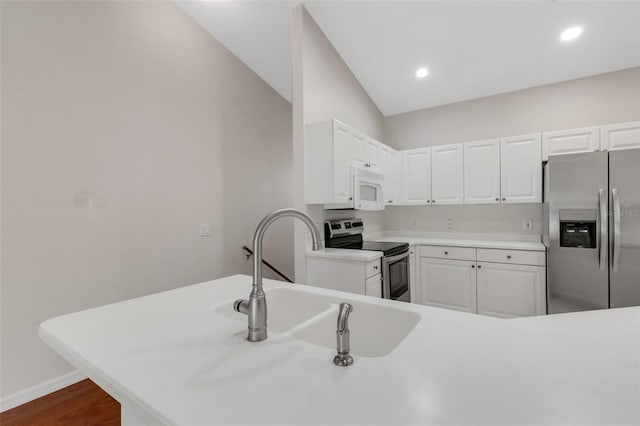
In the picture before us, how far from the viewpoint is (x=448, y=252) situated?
319cm

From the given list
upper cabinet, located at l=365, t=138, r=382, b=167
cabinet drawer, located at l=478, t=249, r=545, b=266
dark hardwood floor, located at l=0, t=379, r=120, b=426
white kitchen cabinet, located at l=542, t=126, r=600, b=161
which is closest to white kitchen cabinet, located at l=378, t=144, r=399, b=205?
upper cabinet, located at l=365, t=138, r=382, b=167

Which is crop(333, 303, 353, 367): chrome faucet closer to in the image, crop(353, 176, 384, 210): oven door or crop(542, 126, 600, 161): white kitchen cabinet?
crop(353, 176, 384, 210): oven door

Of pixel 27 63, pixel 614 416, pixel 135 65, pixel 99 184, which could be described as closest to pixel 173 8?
pixel 135 65

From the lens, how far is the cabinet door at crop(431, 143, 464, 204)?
3459 millimetres

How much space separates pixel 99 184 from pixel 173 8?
1929 millimetres

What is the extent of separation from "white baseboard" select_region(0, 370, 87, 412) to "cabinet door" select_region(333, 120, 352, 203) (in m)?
2.39

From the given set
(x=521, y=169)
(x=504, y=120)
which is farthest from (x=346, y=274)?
(x=504, y=120)

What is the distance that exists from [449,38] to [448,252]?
217 centimetres

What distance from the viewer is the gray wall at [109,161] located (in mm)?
1921

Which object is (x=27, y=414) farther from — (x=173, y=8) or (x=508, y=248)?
(x=508, y=248)

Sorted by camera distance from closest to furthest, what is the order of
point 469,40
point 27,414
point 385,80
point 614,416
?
1. point 614,416
2. point 27,414
3. point 469,40
4. point 385,80

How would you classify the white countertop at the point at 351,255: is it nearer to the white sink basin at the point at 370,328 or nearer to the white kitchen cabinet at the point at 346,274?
the white kitchen cabinet at the point at 346,274

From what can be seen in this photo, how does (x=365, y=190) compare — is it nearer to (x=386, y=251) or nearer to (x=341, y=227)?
(x=341, y=227)

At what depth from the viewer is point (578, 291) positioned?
240 cm
